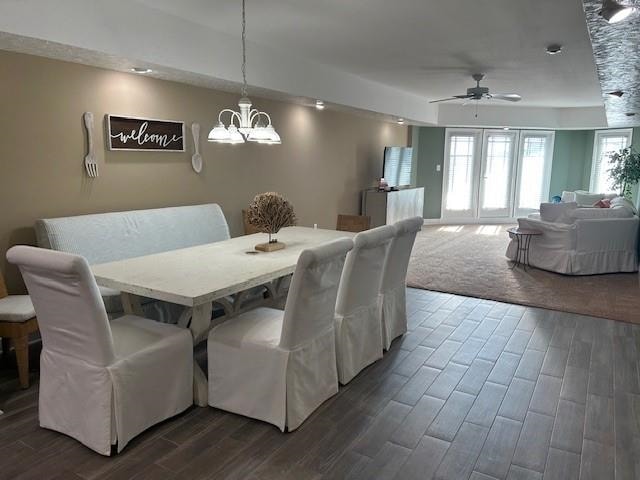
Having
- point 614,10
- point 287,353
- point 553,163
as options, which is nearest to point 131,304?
point 287,353

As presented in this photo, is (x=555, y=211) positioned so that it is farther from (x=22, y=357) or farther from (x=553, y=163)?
(x=22, y=357)

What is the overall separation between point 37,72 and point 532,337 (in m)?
4.37

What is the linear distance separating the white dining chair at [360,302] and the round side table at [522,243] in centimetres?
378

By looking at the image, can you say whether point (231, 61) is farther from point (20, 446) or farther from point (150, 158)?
point (20, 446)

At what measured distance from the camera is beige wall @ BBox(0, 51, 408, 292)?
3.28 metres

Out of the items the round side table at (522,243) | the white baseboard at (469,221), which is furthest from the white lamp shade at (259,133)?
the white baseboard at (469,221)

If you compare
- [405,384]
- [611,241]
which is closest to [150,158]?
[405,384]

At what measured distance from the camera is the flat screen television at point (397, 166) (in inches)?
328

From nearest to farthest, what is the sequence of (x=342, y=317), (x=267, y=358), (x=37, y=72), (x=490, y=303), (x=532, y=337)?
1. (x=267, y=358)
2. (x=342, y=317)
3. (x=37, y=72)
4. (x=532, y=337)
5. (x=490, y=303)

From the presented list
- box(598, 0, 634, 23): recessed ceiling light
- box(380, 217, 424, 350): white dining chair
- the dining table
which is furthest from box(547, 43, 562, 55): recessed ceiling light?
the dining table

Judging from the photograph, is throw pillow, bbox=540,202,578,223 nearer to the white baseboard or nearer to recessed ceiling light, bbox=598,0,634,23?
the white baseboard

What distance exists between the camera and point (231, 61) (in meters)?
4.25

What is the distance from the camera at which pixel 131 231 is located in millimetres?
3809

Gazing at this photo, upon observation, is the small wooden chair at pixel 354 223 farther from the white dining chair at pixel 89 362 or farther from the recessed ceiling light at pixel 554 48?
the white dining chair at pixel 89 362
